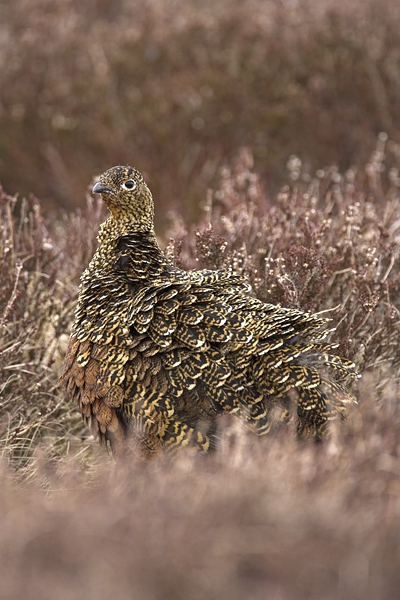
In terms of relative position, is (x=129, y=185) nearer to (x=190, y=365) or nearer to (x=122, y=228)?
(x=122, y=228)

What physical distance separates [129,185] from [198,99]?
498 cm

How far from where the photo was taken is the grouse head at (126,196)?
3697 millimetres

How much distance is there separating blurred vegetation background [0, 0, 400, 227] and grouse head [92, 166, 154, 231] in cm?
395

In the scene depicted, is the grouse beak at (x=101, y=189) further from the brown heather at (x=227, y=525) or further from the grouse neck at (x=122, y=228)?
the brown heather at (x=227, y=525)

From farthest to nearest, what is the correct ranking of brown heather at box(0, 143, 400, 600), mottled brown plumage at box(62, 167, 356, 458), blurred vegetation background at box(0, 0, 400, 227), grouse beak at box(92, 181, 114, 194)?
blurred vegetation background at box(0, 0, 400, 227) < grouse beak at box(92, 181, 114, 194) < mottled brown plumage at box(62, 167, 356, 458) < brown heather at box(0, 143, 400, 600)

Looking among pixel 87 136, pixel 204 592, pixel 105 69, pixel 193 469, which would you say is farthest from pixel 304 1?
pixel 204 592

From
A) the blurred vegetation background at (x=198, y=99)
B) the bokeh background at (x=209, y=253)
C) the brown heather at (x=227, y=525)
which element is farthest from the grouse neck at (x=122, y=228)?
the blurred vegetation background at (x=198, y=99)

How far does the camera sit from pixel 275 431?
10.1ft

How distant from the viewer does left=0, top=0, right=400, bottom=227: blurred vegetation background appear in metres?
8.23

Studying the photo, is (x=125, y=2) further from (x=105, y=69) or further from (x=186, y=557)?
(x=186, y=557)

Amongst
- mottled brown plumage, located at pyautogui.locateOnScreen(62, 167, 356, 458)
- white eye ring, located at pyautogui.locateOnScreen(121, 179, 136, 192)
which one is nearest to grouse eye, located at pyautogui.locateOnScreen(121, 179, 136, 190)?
white eye ring, located at pyautogui.locateOnScreen(121, 179, 136, 192)

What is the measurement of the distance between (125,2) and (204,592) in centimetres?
1112

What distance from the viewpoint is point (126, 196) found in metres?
3.71

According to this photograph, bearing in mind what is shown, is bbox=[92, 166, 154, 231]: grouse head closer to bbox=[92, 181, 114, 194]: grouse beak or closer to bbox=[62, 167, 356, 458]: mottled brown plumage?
bbox=[92, 181, 114, 194]: grouse beak
